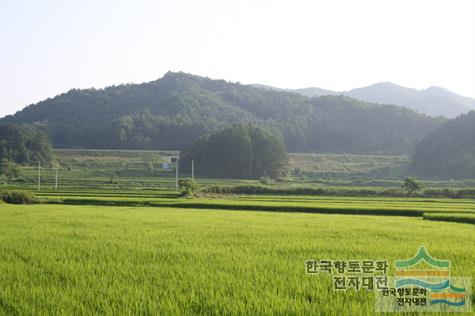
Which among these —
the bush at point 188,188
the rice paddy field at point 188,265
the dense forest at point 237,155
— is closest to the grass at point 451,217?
the rice paddy field at point 188,265

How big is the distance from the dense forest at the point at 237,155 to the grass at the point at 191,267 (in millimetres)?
62161

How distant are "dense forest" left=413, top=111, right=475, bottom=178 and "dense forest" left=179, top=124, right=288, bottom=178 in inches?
1192

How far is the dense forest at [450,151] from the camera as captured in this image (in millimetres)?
82062

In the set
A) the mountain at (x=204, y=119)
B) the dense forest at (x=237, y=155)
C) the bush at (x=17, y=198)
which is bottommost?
the bush at (x=17, y=198)

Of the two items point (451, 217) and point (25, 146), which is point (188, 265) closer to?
point (451, 217)

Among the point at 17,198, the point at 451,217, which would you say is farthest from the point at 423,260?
the point at 17,198

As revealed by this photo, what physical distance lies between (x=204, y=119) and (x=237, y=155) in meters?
52.2

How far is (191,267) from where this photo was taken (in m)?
8.09

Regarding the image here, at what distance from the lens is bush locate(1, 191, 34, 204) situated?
30.9 metres

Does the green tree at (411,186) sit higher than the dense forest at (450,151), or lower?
lower

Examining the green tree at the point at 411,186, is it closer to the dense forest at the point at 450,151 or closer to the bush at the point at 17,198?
the bush at the point at 17,198

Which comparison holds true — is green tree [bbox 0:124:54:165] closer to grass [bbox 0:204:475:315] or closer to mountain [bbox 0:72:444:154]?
mountain [bbox 0:72:444:154]

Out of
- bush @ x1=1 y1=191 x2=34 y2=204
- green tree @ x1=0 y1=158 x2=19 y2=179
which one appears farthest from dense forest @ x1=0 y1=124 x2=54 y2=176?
bush @ x1=1 y1=191 x2=34 y2=204

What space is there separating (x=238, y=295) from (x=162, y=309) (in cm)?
108
